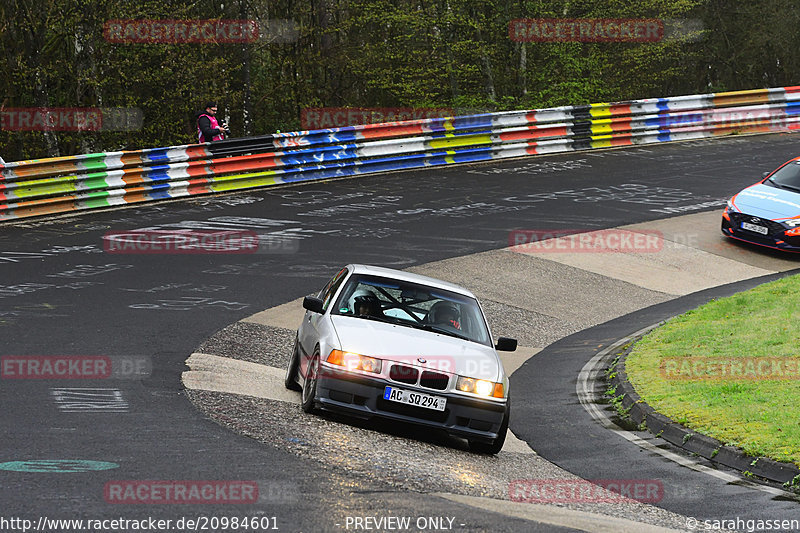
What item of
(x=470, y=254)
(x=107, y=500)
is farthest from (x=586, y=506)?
(x=470, y=254)

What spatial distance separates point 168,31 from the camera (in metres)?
26.8

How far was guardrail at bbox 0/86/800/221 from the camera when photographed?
19750mm

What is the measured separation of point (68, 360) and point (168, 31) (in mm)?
17843

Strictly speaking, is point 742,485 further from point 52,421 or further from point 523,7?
point 523,7

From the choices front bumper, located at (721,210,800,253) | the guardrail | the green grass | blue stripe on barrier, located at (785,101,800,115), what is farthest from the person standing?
blue stripe on barrier, located at (785,101,800,115)

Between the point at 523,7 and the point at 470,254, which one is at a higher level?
the point at 523,7

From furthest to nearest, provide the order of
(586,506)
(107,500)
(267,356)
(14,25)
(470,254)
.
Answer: (14,25) < (470,254) < (267,356) < (586,506) < (107,500)

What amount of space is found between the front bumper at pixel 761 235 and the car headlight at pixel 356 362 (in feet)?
40.7

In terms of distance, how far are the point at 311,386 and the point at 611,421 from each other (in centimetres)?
351

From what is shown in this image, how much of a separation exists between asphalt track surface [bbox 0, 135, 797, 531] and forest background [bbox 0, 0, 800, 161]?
7076mm
